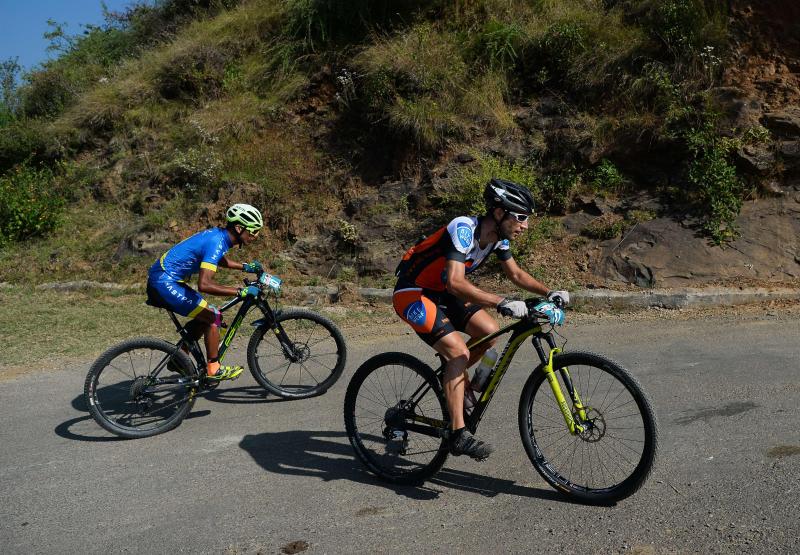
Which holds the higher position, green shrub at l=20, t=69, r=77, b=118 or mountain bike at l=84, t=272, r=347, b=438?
green shrub at l=20, t=69, r=77, b=118

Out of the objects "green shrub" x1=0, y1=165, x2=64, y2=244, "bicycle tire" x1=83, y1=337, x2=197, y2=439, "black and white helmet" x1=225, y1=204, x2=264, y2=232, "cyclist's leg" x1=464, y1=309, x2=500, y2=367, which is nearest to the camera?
"cyclist's leg" x1=464, y1=309, x2=500, y2=367

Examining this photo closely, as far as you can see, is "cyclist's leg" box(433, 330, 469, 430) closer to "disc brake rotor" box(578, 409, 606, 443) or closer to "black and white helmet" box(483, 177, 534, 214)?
"disc brake rotor" box(578, 409, 606, 443)

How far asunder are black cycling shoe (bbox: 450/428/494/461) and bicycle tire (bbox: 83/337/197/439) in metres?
2.79

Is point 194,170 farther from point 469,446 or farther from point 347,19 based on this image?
point 469,446

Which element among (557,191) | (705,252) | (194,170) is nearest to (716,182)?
(705,252)

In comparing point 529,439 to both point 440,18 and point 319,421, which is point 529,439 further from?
point 440,18

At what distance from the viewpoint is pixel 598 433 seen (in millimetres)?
4352

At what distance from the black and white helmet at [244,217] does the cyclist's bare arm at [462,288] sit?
260 centimetres

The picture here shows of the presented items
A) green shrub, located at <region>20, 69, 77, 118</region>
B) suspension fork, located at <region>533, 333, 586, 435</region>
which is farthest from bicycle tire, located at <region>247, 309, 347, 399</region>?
green shrub, located at <region>20, 69, 77, 118</region>

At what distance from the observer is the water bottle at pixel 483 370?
15.9 ft

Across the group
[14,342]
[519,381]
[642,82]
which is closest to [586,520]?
[519,381]

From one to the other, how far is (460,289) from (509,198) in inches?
26.8

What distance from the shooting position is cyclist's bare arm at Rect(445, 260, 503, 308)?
4535mm

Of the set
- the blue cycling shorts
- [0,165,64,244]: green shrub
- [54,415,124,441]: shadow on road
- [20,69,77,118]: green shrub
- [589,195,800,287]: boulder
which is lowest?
[589,195,800,287]: boulder
